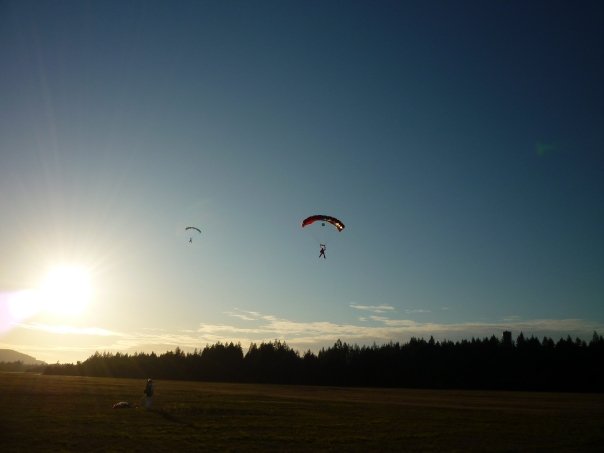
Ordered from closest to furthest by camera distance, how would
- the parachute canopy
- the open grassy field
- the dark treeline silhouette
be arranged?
1. the open grassy field
2. the parachute canopy
3. the dark treeline silhouette

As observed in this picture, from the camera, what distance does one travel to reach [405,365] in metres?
129

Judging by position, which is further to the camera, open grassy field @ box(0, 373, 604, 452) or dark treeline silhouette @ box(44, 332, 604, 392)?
dark treeline silhouette @ box(44, 332, 604, 392)

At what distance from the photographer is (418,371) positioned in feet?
412

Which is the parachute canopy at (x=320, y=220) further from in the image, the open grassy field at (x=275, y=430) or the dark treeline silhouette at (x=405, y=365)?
the dark treeline silhouette at (x=405, y=365)

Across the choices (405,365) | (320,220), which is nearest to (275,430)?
(320,220)

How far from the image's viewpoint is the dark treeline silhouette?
4409 inches

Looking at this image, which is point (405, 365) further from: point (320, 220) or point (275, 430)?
point (275, 430)

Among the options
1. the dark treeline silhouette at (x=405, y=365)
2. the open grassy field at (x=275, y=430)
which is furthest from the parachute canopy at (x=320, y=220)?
the dark treeline silhouette at (x=405, y=365)

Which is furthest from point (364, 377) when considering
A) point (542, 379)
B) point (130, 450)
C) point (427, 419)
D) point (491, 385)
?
point (130, 450)

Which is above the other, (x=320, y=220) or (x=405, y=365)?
(x=320, y=220)

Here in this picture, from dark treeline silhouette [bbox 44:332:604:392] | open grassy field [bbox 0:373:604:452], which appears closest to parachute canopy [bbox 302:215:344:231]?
open grassy field [bbox 0:373:604:452]

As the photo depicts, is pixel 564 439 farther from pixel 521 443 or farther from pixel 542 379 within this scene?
pixel 542 379

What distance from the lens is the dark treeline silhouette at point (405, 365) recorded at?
112 metres

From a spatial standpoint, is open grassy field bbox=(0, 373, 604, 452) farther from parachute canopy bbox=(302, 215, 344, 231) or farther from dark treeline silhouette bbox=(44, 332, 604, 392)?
dark treeline silhouette bbox=(44, 332, 604, 392)
